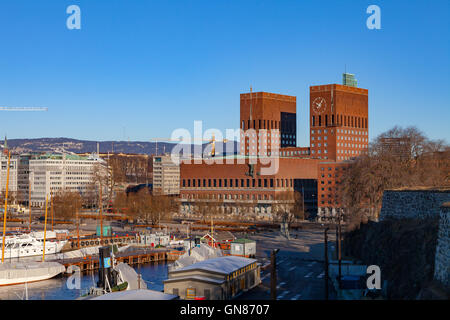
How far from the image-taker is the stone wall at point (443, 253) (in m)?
29.7

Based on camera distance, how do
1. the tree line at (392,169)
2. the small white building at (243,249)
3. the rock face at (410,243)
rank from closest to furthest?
the rock face at (410,243) < the small white building at (243,249) < the tree line at (392,169)

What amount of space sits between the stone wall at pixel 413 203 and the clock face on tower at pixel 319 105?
101475 millimetres

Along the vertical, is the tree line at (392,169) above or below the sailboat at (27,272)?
above

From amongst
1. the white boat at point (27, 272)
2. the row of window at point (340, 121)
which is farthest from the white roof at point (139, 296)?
the row of window at point (340, 121)

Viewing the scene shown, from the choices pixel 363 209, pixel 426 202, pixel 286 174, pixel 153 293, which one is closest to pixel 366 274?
pixel 426 202

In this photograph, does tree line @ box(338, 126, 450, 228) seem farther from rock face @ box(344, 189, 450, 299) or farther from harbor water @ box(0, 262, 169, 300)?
harbor water @ box(0, 262, 169, 300)

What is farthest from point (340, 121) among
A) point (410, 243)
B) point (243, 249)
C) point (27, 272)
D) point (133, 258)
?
point (410, 243)

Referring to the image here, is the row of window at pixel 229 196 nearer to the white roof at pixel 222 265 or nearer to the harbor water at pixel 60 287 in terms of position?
the harbor water at pixel 60 287

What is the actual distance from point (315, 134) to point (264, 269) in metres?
104

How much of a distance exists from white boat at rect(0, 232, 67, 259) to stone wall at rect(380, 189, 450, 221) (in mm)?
45632

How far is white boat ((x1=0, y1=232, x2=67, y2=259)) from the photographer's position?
76250mm

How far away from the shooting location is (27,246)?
77.9 metres

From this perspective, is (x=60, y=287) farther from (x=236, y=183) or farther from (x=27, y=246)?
(x=236, y=183)

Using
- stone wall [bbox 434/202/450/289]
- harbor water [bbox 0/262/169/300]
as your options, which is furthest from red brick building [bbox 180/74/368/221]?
stone wall [bbox 434/202/450/289]
